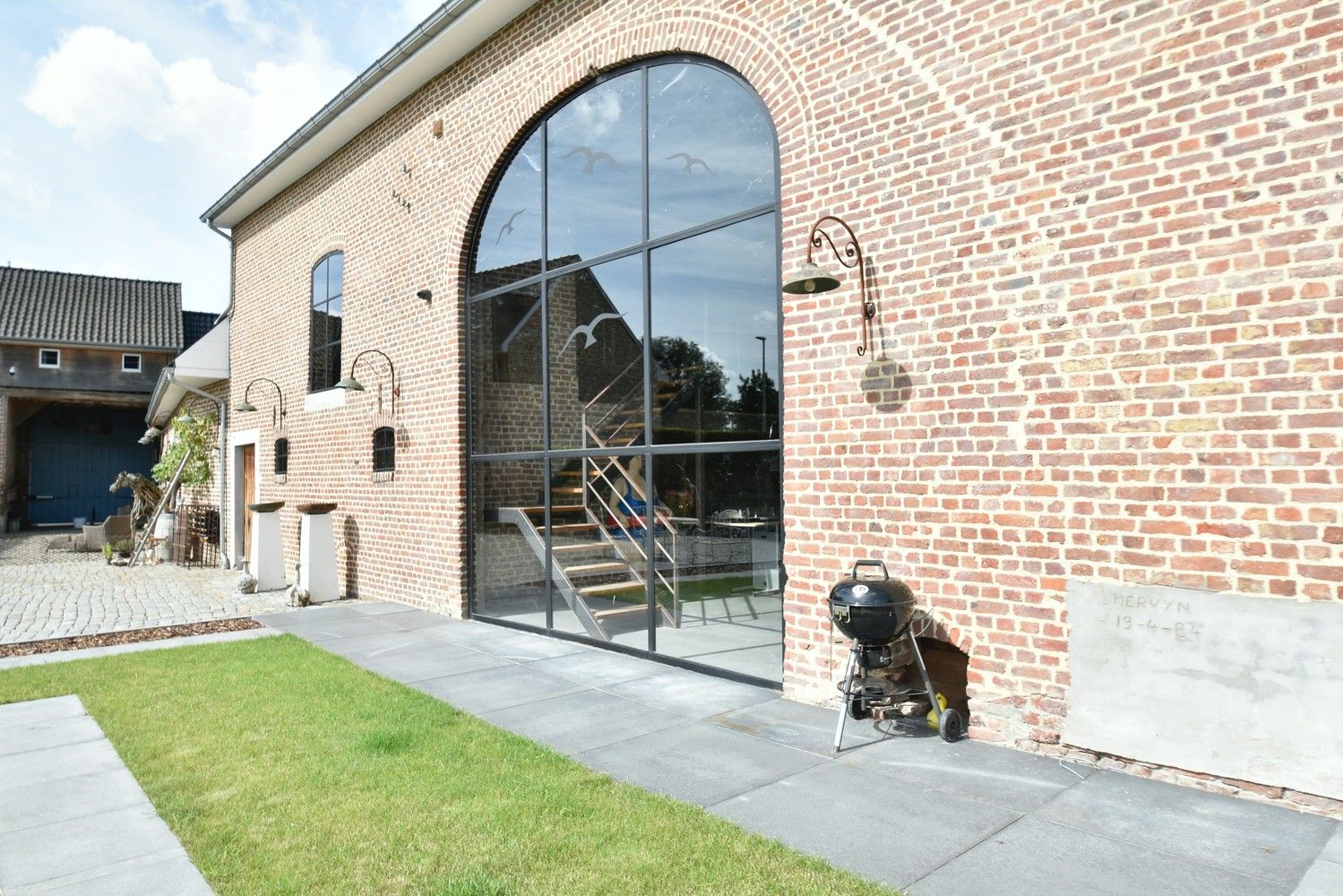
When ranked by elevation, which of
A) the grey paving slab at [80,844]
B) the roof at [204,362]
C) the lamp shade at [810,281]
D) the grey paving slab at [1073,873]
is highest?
the roof at [204,362]

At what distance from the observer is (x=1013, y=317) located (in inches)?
172

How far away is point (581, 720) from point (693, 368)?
2723mm

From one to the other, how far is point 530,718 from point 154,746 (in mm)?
2053

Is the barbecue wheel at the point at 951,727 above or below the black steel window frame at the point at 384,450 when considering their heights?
below

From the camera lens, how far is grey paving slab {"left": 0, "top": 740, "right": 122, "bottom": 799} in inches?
165

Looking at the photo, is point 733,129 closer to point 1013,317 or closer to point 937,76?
point 937,76

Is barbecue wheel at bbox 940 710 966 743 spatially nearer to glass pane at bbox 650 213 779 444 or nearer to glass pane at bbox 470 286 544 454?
glass pane at bbox 650 213 779 444

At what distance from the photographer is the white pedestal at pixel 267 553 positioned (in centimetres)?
1138

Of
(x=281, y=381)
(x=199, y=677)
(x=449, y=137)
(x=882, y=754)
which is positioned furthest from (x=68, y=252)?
(x=882, y=754)

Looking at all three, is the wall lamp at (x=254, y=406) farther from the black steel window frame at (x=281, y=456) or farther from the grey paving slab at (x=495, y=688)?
the grey paving slab at (x=495, y=688)

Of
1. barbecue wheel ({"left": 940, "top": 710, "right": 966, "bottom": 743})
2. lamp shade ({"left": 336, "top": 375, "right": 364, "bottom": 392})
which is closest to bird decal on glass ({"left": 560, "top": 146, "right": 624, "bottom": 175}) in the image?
lamp shade ({"left": 336, "top": 375, "right": 364, "bottom": 392})

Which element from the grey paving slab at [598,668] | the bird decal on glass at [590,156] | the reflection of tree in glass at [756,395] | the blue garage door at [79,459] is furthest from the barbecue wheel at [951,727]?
the blue garage door at [79,459]

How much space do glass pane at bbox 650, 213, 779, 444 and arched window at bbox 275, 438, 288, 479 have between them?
8.28 m

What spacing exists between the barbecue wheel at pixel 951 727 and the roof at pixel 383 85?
7105 millimetres
